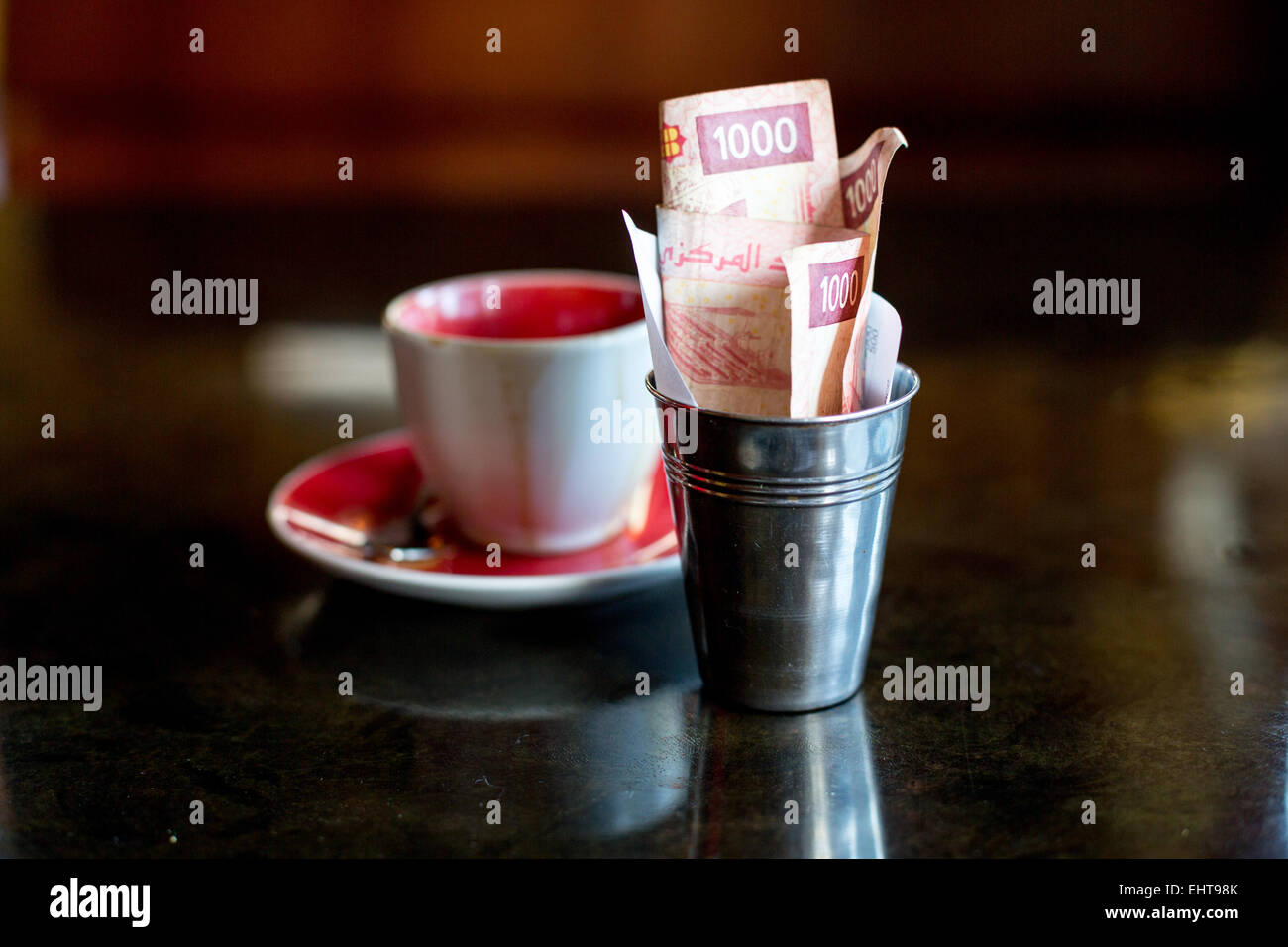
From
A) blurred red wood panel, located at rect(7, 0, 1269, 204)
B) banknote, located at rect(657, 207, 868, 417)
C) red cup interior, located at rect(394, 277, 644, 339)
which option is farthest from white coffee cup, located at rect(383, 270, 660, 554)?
blurred red wood panel, located at rect(7, 0, 1269, 204)

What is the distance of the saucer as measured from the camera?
68 centimetres

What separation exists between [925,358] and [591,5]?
128 centimetres

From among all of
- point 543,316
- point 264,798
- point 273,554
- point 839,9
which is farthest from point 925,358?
point 839,9

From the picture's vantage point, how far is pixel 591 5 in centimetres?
221

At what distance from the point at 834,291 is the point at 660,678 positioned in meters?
0.23

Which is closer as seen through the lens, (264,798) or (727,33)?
(264,798)

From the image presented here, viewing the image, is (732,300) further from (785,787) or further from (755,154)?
(785,787)

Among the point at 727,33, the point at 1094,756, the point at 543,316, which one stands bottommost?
the point at 1094,756

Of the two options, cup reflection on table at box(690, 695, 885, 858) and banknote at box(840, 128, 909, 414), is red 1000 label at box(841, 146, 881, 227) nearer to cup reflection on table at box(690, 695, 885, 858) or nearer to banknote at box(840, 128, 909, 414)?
banknote at box(840, 128, 909, 414)

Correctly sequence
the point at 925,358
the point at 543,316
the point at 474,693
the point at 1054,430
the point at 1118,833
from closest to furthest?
1. the point at 1118,833
2. the point at 474,693
3. the point at 543,316
4. the point at 1054,430
5. the point at 925,358

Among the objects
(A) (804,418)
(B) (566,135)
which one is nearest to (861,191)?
(A) (804,418)

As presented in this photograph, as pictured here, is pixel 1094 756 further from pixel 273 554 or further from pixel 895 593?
pixel 273 554

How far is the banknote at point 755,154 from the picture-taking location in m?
0.58

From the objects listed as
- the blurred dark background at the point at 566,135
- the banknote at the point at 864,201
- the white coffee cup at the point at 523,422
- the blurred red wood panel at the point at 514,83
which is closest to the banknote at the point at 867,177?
the banknote at the point at 864,201
